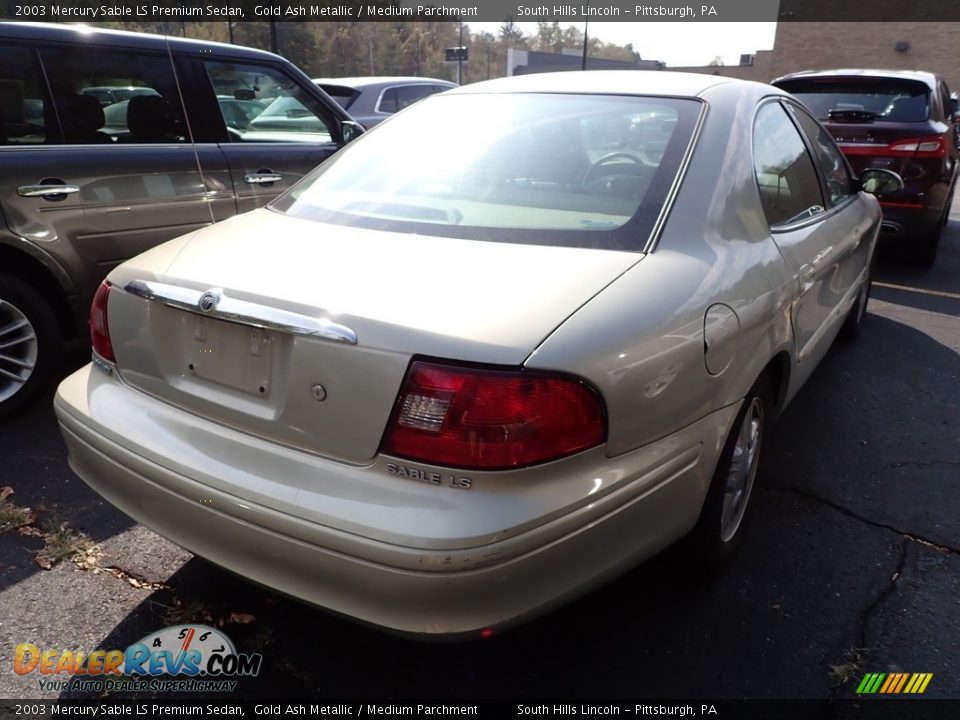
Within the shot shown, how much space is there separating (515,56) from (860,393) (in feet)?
168

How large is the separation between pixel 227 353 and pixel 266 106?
10.7 feet

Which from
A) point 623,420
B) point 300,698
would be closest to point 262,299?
point 623,420

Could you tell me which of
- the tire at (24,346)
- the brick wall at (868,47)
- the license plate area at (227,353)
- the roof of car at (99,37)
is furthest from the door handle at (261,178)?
the brick wall at (868,47)

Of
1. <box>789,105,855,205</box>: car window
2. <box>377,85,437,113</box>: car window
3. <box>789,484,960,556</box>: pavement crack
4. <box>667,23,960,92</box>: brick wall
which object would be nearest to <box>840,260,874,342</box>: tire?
<box>789,105,855,205</box>: car window

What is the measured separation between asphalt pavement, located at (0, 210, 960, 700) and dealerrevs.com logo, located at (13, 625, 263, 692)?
0.13ft

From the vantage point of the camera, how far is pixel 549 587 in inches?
65.5

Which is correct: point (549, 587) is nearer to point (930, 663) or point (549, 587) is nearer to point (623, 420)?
point (623, 420)

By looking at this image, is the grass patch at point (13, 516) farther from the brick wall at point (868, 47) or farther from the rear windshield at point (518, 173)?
the brick wall at point (868, 47)

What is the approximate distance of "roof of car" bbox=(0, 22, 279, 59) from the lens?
3426mm

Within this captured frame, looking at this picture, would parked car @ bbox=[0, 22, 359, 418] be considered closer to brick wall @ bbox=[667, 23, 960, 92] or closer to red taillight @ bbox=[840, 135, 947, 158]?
red taillight @ bbox=[840, 135, 947, 158]

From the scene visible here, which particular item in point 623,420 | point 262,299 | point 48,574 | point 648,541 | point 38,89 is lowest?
point 48,574

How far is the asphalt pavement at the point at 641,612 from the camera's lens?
206 centimetres

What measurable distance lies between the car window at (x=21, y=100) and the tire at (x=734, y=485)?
330 cm

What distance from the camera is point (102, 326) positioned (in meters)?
2.23
